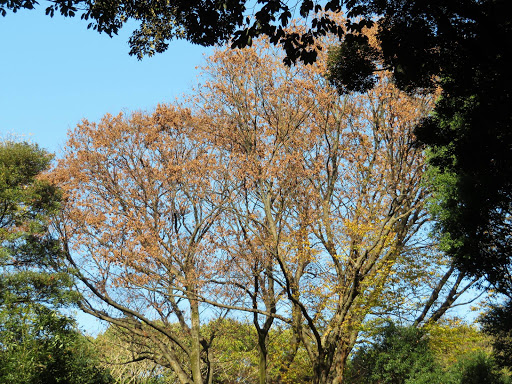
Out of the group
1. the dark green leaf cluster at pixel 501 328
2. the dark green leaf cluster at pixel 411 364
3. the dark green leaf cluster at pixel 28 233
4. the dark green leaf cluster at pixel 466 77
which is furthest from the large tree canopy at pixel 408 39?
the dark green leaf cluster at pixel 28 233

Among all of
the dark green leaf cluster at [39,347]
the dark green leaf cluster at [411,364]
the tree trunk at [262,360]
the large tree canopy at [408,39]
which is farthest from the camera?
the dark green leaf cluster at [411,364]

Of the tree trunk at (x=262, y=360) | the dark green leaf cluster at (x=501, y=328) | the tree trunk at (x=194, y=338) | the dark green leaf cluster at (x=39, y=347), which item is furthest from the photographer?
the tree trunk at (x=194, y=338)

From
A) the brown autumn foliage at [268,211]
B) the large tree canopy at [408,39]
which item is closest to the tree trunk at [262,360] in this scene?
the brown autumn foliage at [268,211]

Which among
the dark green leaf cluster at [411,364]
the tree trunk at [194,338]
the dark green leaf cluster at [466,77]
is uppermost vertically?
the dark green leaf cluster at [466,77]

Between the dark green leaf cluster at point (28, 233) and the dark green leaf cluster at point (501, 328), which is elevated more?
the dark green leaf cluster at point (28, 233)

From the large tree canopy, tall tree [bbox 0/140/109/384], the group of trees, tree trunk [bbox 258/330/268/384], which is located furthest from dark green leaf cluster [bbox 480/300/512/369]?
tall tree [bbox 0/140/109/384]

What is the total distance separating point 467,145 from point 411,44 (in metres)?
2.91

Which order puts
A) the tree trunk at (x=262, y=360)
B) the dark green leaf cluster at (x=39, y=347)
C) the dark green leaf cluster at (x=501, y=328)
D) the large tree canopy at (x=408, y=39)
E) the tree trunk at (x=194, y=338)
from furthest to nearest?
the tree trunk at (x=194, y=338), the tree trunk at (x=262, y=360), the dark green leaf cluster at (x=501, y=328), the dark green leaf cluster at (x=39, y=347), the large tree canopy at (x=408, y=39)

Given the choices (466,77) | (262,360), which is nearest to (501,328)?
(262,360)

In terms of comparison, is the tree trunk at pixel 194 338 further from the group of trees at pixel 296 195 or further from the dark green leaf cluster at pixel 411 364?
the dark green leaf cluster at pixel 411 364

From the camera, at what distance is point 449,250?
47.6 feet

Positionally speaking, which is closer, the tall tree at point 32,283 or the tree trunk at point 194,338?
the tall tree at point 32,283

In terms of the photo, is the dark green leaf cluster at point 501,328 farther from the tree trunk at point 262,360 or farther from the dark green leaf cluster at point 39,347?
the dark green leaf cluster at point 39,347

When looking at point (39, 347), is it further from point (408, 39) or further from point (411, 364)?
point (408, 39)
